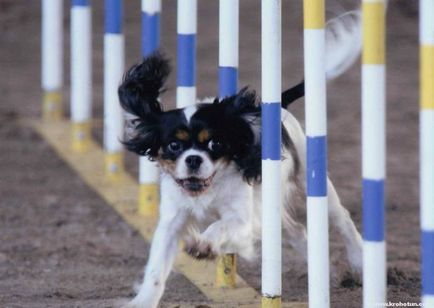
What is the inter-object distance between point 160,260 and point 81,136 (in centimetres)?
364

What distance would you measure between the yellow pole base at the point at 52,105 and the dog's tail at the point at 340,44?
4.07m

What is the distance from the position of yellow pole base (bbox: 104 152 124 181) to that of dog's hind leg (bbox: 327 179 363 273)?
7.93 feet

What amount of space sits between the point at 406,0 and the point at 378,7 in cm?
999

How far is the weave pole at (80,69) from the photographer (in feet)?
27.7

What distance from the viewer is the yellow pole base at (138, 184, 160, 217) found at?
7277 mm

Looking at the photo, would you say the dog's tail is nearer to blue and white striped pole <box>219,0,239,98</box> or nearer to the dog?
the dog

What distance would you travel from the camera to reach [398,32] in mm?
12984

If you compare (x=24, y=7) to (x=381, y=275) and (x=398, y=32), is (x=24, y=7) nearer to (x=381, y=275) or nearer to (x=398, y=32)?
(x=398, y=32)

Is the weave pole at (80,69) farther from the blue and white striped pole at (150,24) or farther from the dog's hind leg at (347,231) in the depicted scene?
the dog's hind leg at (347,231)

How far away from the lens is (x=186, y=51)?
20.9 ft

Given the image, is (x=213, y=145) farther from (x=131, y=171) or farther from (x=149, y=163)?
(x=131, y=171)

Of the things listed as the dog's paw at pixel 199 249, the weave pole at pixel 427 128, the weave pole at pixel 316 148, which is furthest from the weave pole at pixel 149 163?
the weave pole at pixel 427 128

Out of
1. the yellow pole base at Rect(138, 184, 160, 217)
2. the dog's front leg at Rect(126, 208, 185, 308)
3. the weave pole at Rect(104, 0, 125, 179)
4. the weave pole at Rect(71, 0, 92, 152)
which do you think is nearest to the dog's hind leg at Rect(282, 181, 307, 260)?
the dog's front leg at Rect(126, 208, 185, 308)

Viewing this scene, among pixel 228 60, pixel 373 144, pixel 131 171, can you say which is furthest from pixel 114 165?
pixel 373 144
